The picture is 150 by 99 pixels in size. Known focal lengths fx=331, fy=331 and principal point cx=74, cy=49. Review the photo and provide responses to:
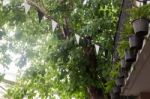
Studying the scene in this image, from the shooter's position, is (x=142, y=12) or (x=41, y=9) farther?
(x=41, y=9)

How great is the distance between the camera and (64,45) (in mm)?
10031

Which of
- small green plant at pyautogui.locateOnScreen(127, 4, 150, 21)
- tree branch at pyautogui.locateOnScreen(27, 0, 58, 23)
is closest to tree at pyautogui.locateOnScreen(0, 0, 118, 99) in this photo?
tree branch at pyautogui.locateOnScreen(27, 0, 58, 23)

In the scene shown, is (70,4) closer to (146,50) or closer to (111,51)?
(111,51)

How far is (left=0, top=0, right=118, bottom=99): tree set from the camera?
9859 mm

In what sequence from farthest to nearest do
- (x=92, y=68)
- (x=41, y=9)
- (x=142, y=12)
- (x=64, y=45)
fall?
(x=41, y=9)
(x=92, y=68)
(x=64, y=45)
(x=142, y=12)

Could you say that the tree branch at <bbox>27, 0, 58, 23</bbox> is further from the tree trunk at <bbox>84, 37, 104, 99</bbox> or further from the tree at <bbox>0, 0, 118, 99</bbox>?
the tree trunk at <bbox>84, 37, 104, 99</bbox>

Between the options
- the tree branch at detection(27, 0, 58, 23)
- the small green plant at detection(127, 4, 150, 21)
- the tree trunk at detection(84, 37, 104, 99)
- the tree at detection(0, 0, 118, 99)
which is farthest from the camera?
the tree branch at detection(27, 0, 58, 23)

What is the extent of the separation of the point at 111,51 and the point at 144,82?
508 centimetres

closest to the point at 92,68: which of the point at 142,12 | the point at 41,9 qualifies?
the point at 41,9

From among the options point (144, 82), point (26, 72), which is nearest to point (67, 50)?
point (26, 72)

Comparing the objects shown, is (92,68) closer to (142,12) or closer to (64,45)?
(64,45)

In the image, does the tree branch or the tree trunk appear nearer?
the tree trunk

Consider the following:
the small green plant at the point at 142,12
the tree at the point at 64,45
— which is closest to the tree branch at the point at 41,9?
the tree at the point at 64,45

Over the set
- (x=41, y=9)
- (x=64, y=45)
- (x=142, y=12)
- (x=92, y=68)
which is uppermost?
(x=41, y=9)
